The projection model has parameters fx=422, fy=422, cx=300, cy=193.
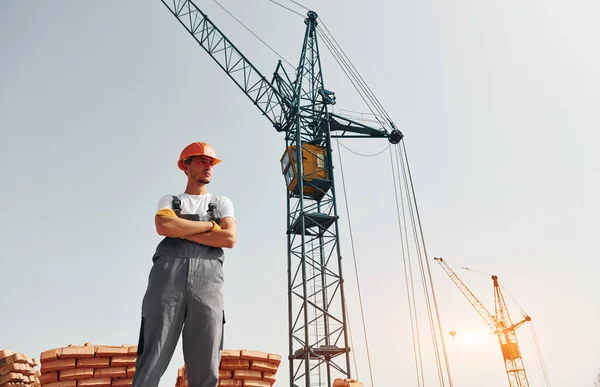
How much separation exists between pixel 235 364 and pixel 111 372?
1404 millimetres

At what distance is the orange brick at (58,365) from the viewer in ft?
14.9

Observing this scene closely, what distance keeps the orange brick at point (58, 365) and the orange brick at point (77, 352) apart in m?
0.05

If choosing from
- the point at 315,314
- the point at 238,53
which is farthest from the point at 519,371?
the point at 238,53

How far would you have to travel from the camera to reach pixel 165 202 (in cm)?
257

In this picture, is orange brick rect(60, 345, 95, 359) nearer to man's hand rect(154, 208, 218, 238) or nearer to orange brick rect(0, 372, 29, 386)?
orange brick rect(0, 372, 29, 386)

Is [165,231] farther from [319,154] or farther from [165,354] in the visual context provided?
[319,154]

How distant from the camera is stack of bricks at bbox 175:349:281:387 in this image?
16.0 feet

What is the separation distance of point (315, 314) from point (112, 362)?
1301cm

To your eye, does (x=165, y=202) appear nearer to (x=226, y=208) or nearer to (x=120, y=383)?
(x=226, y=208)

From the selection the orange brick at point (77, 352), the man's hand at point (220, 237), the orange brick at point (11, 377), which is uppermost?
the man's hand at point (220, 237)

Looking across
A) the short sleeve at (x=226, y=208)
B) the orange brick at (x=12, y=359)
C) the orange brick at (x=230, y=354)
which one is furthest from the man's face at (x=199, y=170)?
the orange brick at (x=12, y=359)

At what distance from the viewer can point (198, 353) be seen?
90.2 inches

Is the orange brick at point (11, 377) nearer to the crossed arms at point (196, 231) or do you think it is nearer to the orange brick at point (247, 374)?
the orange brick at point (247, 374)

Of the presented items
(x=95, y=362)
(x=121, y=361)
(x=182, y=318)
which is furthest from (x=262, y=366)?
(x=182, y=318)
